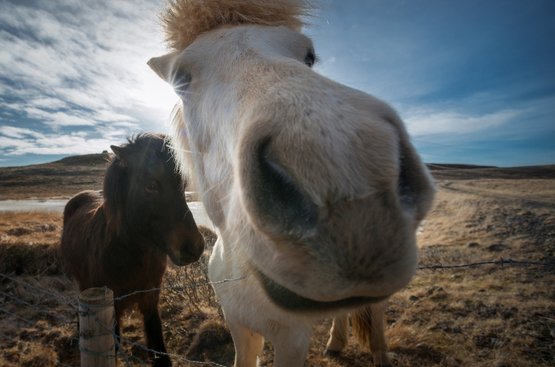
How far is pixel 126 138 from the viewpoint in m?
3.08

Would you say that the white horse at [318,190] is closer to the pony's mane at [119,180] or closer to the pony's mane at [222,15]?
the pony's mane at [222,15]

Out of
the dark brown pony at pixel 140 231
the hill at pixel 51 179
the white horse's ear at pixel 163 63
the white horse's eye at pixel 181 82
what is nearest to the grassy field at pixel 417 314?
the dark brown pony at pixel 140 231

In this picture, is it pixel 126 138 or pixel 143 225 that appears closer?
pixel 143 225

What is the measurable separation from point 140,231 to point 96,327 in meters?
1.11

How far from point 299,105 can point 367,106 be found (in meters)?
0.25

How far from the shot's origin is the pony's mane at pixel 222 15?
2.08 m

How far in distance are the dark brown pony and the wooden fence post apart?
2.14 ft

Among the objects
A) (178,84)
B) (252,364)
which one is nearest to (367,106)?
(178,84)

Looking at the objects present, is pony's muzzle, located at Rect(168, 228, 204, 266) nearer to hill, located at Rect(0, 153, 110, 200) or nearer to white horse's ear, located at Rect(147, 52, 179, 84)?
white horse's ear, located at Rect(147, 52, 179, 84)

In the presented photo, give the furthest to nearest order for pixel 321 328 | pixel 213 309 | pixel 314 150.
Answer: pixel 213 309, pixel 321 328, pixel 314 150

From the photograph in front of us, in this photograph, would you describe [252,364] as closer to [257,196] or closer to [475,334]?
[257,196]

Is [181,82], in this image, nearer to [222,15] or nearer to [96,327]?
[222,15]

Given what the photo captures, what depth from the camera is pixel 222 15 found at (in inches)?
81.3

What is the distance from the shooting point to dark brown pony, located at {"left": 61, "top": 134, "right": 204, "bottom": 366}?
2811 mm
